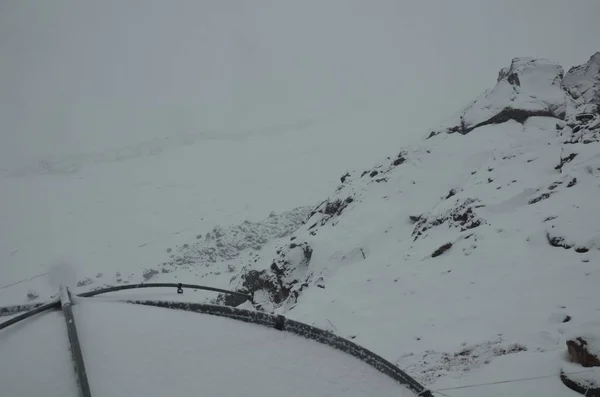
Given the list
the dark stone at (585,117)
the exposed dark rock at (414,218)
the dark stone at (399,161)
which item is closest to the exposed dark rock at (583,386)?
the exposed dark rock at (414,218)

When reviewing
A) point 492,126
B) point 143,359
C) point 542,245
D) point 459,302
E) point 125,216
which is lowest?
point 459,302

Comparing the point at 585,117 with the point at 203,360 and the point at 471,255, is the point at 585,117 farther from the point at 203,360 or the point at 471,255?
the point at 203,360

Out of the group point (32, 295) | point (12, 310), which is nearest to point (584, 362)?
point (12, 310)

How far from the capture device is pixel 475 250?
892 cm

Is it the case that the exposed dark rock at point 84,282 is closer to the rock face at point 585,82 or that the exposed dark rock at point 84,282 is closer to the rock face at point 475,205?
the rock face at point 475,205

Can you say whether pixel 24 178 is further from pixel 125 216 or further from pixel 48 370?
pixel 48 370

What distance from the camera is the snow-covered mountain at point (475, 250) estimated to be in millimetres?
5578

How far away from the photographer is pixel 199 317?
3.32m

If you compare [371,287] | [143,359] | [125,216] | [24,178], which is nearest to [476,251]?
[371,287]

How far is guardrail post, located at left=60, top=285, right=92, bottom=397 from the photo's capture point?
2297 millimetres

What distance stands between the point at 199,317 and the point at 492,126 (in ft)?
64.7

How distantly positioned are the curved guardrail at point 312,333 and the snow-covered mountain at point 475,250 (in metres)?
2.45

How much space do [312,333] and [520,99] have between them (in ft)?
69.1

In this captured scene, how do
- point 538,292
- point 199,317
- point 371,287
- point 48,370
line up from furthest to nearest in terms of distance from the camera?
point 371,287, point 538,292, point 199,317, point 48,370
